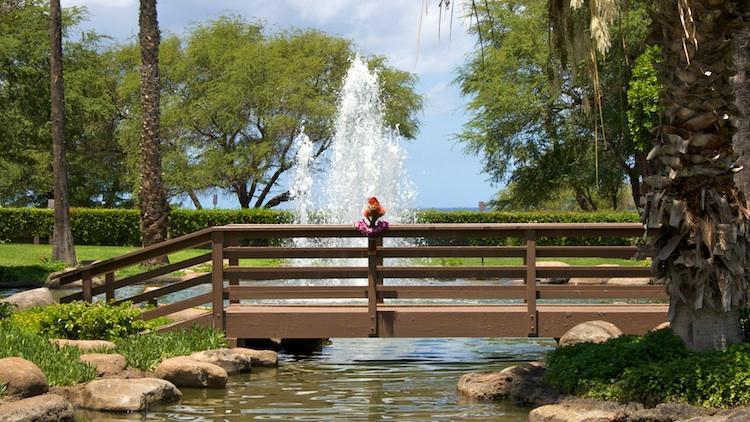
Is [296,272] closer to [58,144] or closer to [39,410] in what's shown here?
[39,410]

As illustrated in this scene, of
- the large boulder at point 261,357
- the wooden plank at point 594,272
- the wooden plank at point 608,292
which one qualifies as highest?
the wooden plank at point 594,272

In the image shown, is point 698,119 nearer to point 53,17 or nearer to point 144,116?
point 144,116

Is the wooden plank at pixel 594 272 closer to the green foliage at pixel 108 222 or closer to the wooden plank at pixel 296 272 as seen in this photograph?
the wooden plank at pixel 296 272

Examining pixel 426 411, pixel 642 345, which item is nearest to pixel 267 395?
pixel 426 411

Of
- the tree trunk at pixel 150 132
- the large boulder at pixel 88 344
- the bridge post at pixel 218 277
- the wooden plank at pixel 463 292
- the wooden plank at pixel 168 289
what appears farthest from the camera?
the tree trunk at pixel 150 132

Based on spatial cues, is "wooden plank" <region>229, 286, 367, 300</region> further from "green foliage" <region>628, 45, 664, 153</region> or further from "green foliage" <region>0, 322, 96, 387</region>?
"green foliage" <region>628, 45, 664, 153</region>

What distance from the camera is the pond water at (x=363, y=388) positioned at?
10180 mm

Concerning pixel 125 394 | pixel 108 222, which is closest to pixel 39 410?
pixel 125 394

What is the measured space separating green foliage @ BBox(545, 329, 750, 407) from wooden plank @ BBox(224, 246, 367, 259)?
3.49 m

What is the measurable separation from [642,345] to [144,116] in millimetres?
18862

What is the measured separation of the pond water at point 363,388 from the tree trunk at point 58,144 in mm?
17411

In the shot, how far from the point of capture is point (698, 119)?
9.74 meters

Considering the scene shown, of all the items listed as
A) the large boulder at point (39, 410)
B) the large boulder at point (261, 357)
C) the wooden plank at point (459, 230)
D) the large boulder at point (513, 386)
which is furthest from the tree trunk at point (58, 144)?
the large boulder at point (39, 410)

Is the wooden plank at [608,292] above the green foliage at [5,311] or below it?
above
